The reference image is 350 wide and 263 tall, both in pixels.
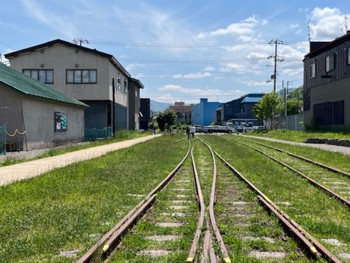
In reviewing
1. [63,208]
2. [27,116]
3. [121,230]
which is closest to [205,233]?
[121,230]

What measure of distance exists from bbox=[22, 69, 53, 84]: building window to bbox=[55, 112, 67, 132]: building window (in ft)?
44.2

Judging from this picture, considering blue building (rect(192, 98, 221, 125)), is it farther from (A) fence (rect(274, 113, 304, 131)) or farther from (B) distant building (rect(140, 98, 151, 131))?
(A) fence (rect(274, 113, 304, 131))

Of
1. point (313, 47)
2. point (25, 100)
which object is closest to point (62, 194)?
point (25, 100)

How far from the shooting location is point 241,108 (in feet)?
378

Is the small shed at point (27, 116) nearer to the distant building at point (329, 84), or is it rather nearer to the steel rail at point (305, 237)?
the steel rail at point (305, 237)

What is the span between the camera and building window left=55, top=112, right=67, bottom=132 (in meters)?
28.3

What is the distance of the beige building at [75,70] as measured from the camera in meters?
41.8

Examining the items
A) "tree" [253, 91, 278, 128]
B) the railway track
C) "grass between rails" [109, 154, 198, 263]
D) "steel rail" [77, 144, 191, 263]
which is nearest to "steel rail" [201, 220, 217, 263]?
the railway track

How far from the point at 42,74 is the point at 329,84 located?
27289 millimetres

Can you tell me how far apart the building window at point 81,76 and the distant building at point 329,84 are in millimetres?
21315

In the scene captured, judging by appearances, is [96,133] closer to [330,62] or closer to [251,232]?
[330,62]

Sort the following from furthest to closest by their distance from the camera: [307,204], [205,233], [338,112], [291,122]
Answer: [291,122], [338,112], [307,204], [205,233]

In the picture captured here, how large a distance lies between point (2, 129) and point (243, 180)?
12.7m

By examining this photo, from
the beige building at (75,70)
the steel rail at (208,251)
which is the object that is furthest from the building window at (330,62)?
the steel rail at (208,251)
